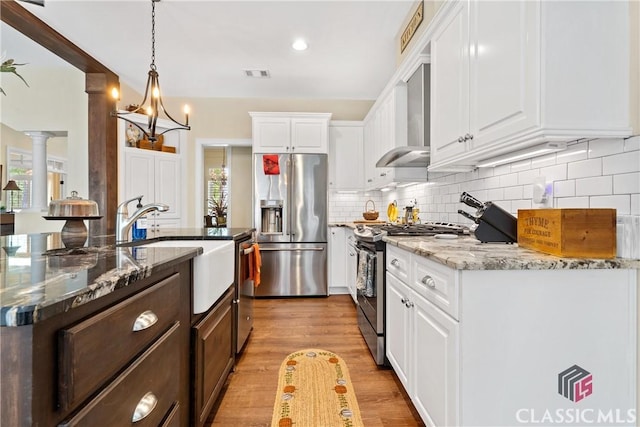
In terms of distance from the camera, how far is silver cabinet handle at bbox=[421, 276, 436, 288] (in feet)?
4.40

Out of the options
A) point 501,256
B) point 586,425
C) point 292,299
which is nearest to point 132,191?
point 292,299

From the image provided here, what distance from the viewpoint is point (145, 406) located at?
93 centimetres

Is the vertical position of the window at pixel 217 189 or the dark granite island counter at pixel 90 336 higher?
the window at pixel 217 189

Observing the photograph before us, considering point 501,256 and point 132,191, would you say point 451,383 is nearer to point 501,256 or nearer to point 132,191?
point 501,256

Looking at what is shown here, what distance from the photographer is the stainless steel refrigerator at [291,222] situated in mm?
4051

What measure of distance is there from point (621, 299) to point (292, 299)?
3.33 metres

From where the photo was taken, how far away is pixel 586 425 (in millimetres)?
1112

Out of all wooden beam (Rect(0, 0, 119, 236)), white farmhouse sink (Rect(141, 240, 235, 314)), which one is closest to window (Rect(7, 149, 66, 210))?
wooden beam (Rect(0, 0, 119, 236))

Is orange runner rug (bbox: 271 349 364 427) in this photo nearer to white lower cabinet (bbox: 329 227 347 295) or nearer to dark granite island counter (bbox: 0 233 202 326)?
dark granite island counter (bbox: 0 233 202 326)

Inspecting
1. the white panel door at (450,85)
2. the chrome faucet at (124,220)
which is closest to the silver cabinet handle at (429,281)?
the white panel door at (450,85)

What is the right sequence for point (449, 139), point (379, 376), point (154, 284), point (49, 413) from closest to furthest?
1. point (49, 413)
2. point (154, 284)
3. point (449, 139)
4. point (379, 376)

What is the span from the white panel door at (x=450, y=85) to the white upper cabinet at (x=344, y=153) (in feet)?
7.79

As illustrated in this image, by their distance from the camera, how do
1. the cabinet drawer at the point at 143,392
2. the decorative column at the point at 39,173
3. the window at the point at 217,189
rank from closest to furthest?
the cabinet drawer at the point at 143,392 < the decorative column at the point at 39,173 < the window at the point at 217,189

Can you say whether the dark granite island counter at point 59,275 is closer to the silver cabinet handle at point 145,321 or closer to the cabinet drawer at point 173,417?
the silver cabinet handle at point 145,321
